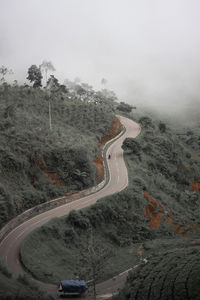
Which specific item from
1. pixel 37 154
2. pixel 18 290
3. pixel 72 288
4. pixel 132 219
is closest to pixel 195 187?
pixel 132 219

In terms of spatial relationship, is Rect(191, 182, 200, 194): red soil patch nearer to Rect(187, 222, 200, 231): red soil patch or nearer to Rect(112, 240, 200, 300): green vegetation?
Rect(187, 222, 200, 231): red soil patch

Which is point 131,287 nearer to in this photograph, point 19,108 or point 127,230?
point 127,230

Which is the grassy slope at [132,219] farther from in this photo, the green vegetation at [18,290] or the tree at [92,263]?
the green vegetation at [18,290]

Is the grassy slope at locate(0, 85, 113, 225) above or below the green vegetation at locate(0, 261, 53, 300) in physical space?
above

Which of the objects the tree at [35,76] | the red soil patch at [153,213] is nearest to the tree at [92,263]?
the red soil patch at [153,213]

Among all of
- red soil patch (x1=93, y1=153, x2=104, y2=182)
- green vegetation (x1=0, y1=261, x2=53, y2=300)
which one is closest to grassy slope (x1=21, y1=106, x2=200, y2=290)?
green vegetation (x1=0, y1=261, x2=53, y2=300)

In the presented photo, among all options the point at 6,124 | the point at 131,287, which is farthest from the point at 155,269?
the point at 6,124
